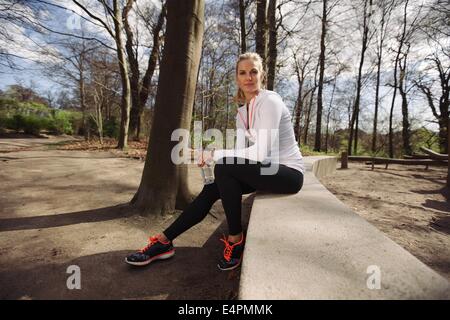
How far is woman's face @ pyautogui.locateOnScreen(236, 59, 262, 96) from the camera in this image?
2.33m

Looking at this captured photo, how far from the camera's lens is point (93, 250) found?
7.21 feet

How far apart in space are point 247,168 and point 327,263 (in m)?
0.99

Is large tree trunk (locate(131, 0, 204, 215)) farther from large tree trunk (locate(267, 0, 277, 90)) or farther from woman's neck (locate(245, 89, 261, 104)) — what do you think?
large tree trunk (locate(267, 0, 277, 90))

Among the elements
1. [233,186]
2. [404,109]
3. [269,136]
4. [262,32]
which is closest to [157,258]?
[233,186]

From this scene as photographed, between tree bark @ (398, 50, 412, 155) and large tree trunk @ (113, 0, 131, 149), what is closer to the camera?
large tree trunk @ (113, 0, 131, 149)

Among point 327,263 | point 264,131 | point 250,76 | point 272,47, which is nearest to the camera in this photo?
point 327,263

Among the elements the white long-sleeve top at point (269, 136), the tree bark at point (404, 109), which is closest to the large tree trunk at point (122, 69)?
the white long-sleeve top at point (269, 136)

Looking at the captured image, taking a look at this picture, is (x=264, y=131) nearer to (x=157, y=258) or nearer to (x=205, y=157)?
(x=205, y=157)

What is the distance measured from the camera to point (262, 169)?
2.12m

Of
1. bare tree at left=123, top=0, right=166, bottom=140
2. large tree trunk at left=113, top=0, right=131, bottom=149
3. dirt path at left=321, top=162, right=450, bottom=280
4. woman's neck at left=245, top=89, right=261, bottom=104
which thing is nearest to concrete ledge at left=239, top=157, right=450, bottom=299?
woman's neck at left=245, top=89, right=261, bottom=104

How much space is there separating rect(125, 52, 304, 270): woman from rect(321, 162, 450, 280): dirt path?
1394mm
